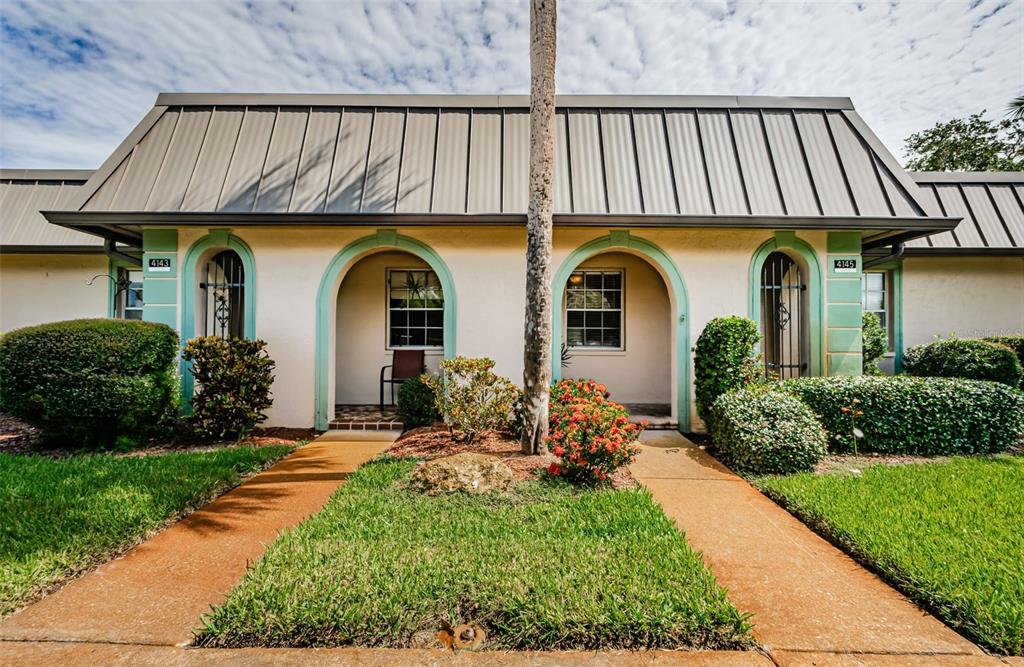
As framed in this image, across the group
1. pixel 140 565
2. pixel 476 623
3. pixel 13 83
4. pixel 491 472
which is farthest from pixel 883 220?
pixel 13 83

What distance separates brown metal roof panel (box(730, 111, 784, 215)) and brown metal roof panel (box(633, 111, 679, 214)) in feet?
3.80

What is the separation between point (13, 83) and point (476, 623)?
42.3 feet

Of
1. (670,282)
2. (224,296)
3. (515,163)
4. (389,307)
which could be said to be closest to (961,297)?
(670,282)

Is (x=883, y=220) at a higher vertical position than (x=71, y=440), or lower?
higher

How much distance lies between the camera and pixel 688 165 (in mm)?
6949

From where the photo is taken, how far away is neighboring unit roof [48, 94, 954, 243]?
21.1 ft

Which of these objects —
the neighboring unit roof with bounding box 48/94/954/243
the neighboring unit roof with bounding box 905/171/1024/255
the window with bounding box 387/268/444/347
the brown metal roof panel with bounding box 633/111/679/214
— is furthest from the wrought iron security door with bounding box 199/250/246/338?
the neighboring unit roof with bounding box 905/171/1024/255

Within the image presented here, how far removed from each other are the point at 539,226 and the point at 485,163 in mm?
2663

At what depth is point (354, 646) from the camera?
2129 millimetres

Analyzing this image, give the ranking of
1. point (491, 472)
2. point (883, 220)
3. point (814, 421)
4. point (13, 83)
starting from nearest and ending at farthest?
1. point (491, 472)
2. point (814, 421)
3. point (883, 220)
4. point (13, 83)

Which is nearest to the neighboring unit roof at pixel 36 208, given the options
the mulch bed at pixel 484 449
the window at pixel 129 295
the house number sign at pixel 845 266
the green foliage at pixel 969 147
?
the window at pixel 129 295

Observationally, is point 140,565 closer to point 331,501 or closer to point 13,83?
point 331,501

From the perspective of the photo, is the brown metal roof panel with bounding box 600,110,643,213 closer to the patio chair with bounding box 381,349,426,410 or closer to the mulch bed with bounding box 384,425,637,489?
the mulch bed with bounding box 384,425,637,489

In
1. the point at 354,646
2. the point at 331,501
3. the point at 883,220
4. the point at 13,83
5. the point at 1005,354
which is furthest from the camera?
the point at 13,83
